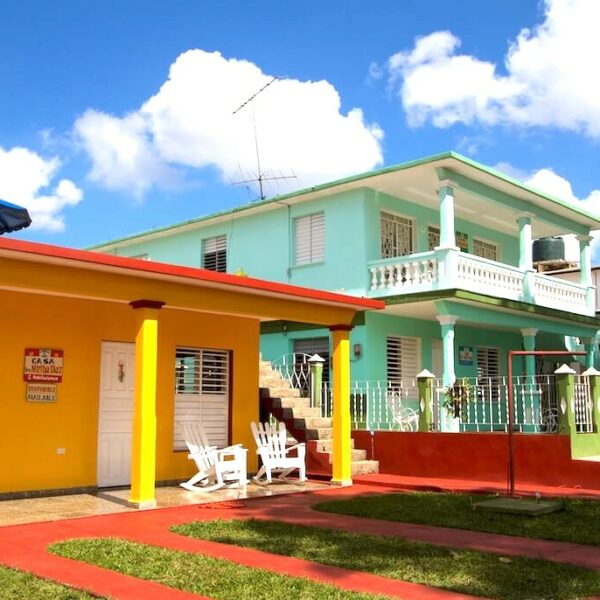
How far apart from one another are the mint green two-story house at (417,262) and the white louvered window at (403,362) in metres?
0.03

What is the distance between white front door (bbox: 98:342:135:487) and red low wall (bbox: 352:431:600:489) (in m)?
4.49

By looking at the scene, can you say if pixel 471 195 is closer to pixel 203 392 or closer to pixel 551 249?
pixel 203 392

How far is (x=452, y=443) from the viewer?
1305 centimetres

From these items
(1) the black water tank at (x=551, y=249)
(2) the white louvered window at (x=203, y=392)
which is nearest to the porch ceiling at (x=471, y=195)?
(1) the black water tank at (x=551, y=249)

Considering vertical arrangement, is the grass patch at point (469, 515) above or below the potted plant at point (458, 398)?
below

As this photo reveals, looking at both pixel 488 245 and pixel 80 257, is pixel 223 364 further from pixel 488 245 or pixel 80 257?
pixel 488 245

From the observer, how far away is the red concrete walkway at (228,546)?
5.81 metres

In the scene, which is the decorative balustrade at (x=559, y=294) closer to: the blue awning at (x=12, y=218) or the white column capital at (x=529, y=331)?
the white column capital at (x=529, y=331)

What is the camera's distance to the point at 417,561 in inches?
265

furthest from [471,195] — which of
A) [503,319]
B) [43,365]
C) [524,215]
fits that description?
[43,365]

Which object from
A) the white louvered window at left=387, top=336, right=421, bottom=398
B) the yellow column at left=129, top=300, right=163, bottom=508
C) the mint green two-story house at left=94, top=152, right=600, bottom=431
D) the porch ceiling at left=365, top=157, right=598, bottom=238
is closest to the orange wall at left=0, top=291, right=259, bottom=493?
the yellow column at left=129, top=300, right=163, bottom=508

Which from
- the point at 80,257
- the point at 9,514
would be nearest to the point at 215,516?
the point at 9,514

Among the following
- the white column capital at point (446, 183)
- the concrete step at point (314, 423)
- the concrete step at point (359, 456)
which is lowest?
the concrete step at point (359, 456)

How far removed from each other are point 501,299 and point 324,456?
6067mm
